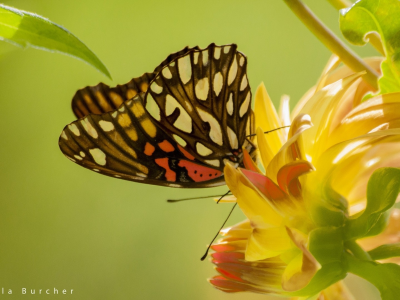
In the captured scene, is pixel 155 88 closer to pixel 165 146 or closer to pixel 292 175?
pixel 165 146

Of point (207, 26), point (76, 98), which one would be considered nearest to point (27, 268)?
point (207, 26)

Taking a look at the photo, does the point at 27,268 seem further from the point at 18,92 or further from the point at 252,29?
the point at 252,29

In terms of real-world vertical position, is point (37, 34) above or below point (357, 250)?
above

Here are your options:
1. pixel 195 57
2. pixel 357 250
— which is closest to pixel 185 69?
pixel 195 57

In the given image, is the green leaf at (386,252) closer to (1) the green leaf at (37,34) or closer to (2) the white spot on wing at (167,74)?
(1) the green leaf at (37,34)

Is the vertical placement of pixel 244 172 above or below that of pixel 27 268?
above

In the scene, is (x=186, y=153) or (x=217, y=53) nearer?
(x=217, y=53)

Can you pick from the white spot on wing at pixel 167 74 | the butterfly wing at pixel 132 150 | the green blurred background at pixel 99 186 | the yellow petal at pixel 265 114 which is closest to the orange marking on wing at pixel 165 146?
the butterfly wing at pixel 132 150
